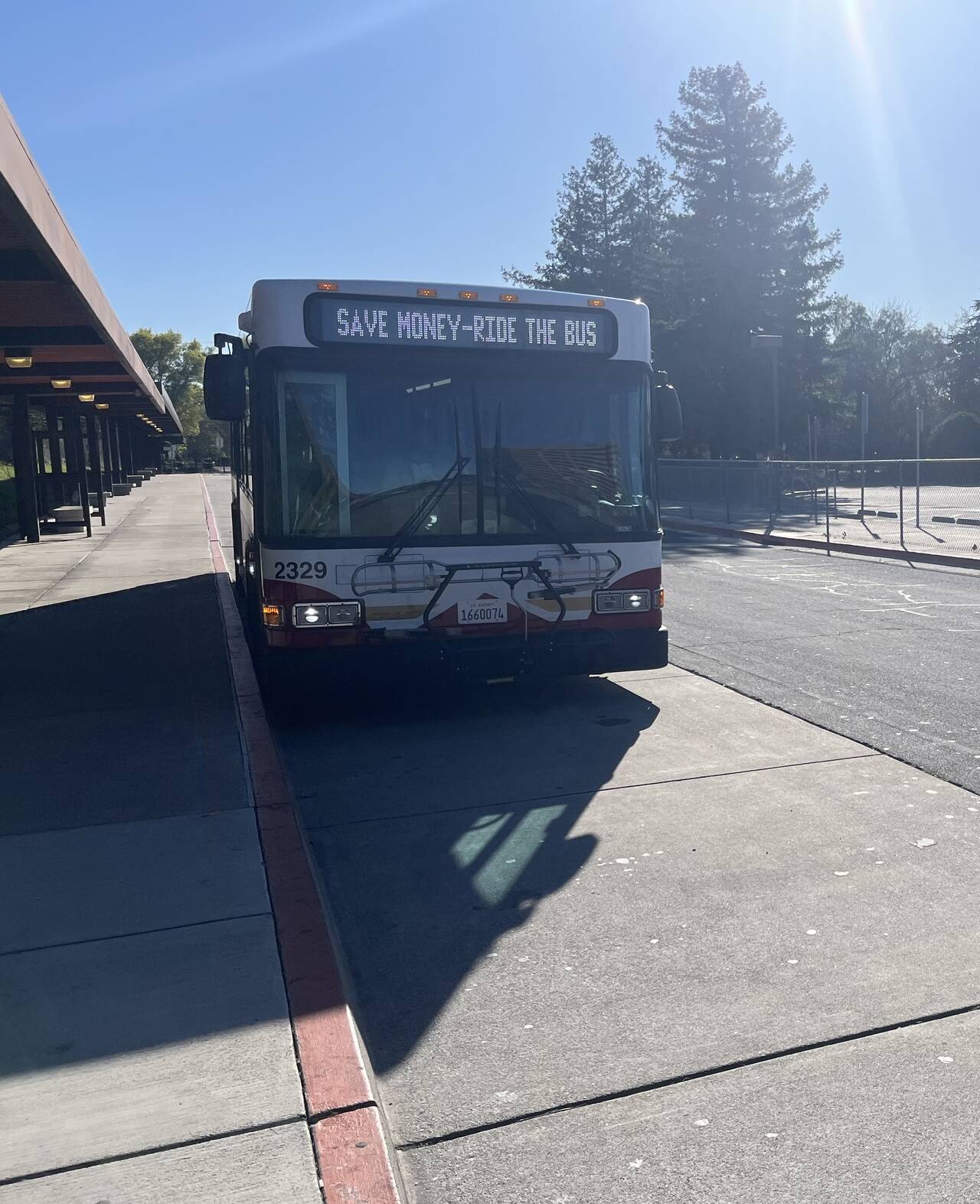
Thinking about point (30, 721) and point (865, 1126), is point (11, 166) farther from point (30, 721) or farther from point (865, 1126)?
point (865, 1126)

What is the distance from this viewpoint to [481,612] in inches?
307

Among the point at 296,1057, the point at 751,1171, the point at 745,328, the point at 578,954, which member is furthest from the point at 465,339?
the point at 745,328

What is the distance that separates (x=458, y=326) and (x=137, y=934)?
4735 mm

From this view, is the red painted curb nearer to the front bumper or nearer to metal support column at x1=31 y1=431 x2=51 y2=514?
the front bumper

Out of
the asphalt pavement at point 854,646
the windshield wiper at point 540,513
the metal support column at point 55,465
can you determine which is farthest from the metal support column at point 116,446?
the windshield wiper at point 540,513

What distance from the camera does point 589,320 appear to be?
8094 mm

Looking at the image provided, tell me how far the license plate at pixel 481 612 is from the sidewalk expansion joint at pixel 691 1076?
14.5 ft

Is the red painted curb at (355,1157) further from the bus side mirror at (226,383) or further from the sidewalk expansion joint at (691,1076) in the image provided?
the bus side mirror at (226,383)

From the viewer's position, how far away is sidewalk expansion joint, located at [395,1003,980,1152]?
3256 mm

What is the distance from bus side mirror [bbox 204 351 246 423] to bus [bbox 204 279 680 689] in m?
0.01

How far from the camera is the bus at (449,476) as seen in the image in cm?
740

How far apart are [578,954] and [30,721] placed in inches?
210

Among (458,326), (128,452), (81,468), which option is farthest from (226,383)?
(128,452)

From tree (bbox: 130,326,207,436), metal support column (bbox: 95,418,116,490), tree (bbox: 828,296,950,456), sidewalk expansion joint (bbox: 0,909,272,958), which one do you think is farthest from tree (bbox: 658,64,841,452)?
tree (bbox: 130,326,207,436)
